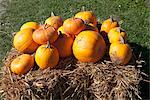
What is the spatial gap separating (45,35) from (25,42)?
290 millimetres

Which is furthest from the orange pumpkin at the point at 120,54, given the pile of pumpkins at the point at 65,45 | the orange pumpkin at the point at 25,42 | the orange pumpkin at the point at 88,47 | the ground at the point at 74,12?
the ground at the point at 74,12

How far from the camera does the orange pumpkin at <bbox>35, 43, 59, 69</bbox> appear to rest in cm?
428

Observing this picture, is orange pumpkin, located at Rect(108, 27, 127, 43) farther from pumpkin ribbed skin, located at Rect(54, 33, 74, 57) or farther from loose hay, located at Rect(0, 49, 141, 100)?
pumpkin ribbed skin, located at Rect(54, 33, 74, 57)

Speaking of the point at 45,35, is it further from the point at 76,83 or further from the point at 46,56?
the point at 76,83

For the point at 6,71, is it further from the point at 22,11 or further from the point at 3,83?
the point at 22,11

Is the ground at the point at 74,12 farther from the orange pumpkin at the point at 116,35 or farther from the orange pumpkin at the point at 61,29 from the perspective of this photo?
the orange pumpkin at the point at 61,29

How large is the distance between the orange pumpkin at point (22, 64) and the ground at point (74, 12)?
1629 millimetres

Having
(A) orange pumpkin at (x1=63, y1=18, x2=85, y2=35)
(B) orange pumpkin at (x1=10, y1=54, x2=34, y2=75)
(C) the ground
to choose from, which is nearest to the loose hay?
(B) orange pumpkin at (x1=10, y1=54, x2=34, y2=75)

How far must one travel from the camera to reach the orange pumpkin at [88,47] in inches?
A: 170

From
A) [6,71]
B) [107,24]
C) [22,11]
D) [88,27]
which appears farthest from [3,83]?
[22,11]

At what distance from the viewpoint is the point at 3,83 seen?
4.42 meters

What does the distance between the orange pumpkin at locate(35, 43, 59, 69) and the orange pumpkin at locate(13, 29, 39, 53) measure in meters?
0.17

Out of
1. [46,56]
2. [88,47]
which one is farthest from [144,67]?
[46,56]

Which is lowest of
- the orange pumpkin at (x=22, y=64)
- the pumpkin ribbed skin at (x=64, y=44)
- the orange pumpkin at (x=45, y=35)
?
the orange pumpkin at (x=22, y=64)
